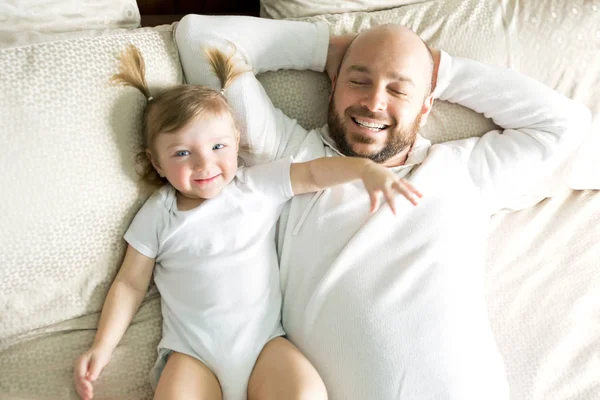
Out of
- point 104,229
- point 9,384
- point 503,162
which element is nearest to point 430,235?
point 503,162

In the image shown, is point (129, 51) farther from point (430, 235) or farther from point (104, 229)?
point (430, 235)

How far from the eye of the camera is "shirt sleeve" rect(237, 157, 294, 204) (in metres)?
1.16

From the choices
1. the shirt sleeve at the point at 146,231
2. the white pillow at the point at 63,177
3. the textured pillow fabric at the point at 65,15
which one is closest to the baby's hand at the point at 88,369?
the white pillow at the point at 63,177

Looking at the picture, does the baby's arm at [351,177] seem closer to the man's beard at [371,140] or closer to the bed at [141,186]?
the man's beard at [371,140]

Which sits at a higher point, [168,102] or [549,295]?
[168,102]

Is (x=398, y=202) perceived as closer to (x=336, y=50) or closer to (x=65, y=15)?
(x=336, y=50)

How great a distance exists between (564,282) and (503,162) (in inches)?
13.5

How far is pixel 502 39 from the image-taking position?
55.7 inches

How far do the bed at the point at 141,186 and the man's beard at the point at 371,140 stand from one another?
0.40ft

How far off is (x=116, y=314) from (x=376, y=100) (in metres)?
0.72

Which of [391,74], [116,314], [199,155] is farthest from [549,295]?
[116,314]

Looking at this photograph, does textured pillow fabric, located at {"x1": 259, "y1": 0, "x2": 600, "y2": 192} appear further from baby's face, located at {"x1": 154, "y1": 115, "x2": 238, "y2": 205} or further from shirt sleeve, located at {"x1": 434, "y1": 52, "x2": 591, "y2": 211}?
baby's face, located at {"x1": 154, "y1": 115, "x2": 238, "y2": 205}

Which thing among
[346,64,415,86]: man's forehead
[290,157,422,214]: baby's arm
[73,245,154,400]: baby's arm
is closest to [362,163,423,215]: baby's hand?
[290,157,422,214]: baby's arm

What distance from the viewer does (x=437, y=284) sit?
1.10 meters
